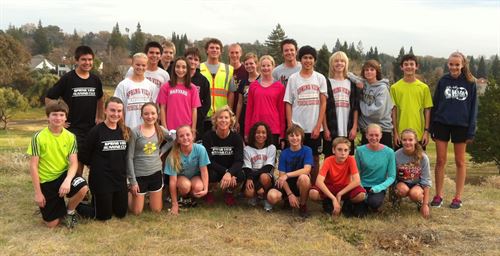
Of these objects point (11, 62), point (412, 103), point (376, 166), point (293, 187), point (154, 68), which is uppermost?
point (154, 68)

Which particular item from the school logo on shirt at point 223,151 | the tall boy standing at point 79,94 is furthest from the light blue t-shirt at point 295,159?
the tall boy standing at point 79,94

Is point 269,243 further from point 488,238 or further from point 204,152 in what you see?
point 488,238

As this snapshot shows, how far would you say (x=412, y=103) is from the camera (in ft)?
23.2

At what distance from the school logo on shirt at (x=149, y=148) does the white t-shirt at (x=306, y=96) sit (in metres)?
2.10

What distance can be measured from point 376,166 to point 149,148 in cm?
327

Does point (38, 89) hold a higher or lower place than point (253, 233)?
lower

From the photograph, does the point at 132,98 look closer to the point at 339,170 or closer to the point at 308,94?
the point at 308,94

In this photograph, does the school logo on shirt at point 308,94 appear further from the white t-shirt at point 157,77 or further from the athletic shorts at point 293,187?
the white t-shirt at point 157,77

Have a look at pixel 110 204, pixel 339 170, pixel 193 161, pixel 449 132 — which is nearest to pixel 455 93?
pixel 449 132

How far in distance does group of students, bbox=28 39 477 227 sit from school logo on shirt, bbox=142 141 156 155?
1 centimetres

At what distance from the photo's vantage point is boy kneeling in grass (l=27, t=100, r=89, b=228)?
5.59 m

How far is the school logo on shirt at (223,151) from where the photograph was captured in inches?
272

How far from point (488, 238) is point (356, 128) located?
7.92 ft

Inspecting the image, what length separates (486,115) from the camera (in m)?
33.7
